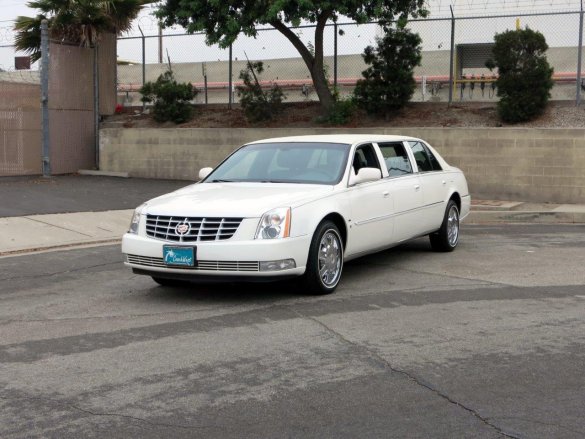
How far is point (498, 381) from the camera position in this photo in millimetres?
5316

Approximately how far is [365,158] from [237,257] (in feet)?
8.49

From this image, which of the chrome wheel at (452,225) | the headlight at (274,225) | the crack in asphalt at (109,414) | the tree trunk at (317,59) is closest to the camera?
the crack in asphalt at (109,414)

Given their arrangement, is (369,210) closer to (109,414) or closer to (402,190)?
(402,190)

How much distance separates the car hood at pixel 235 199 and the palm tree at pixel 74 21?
14.0 m

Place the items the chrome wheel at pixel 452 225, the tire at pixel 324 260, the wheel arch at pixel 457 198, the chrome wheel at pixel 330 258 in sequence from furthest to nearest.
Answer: the wheel arch at pixel 457 198 < the chrome wheel at pixel 452 225 < the chrome wheel at pixel 330 258 < the tire at pixel 324 260

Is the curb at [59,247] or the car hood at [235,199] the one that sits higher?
the car hood at [235,199]

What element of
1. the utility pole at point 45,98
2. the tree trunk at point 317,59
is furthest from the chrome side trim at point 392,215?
the utility pole at point 45,98

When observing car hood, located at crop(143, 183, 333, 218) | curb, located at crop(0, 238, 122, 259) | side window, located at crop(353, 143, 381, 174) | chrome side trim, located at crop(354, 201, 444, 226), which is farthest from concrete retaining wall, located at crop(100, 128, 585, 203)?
car hood, located at crop(143, 183, 333, 218)

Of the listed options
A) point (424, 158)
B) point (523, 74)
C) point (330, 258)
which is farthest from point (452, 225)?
point (523, 74)

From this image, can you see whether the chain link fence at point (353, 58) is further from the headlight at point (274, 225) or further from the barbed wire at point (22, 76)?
the headlight at point (274, 225)

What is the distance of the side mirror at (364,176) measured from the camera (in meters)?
8.70

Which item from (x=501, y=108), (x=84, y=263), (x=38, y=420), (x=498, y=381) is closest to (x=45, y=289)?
(x=84, y=263)

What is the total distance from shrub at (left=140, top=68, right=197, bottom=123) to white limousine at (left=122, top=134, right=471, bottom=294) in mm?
12419

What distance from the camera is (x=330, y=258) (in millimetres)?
8148
